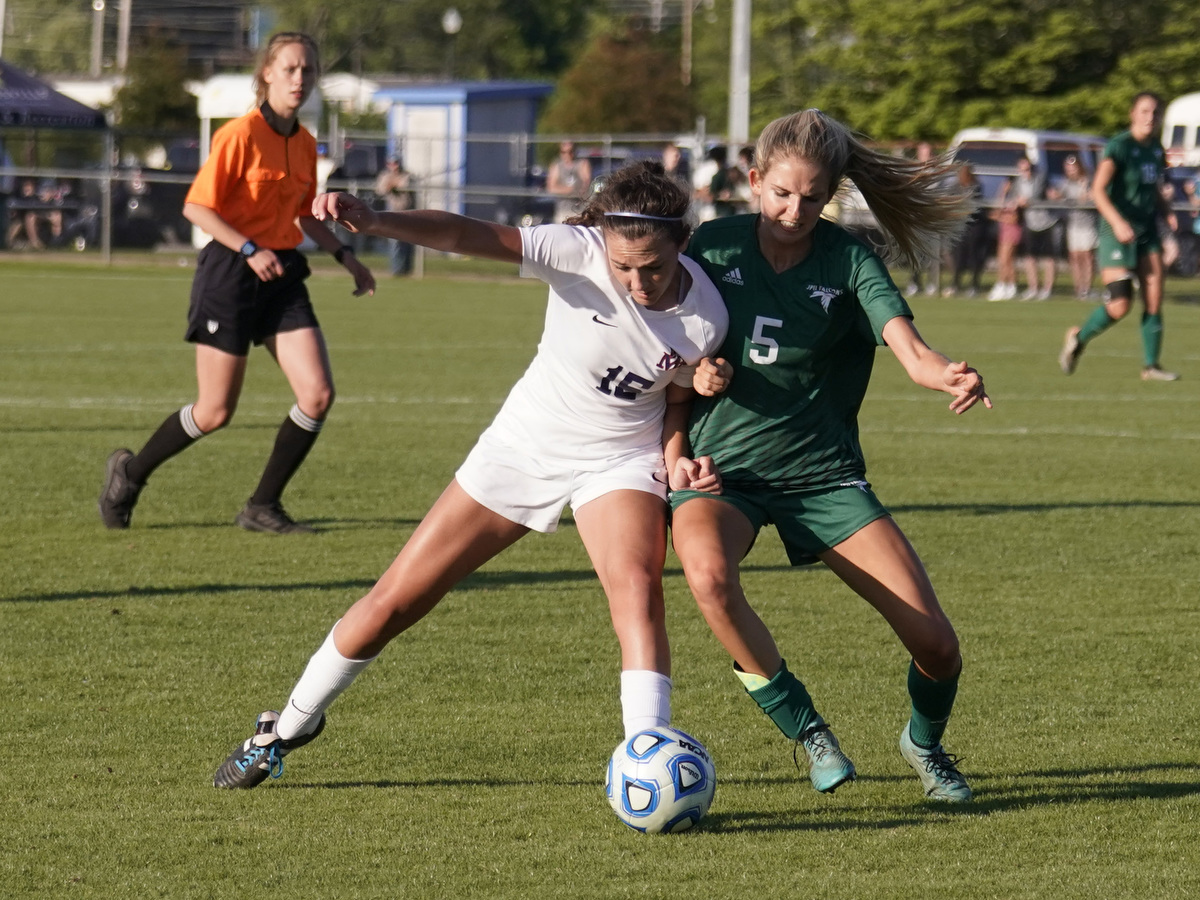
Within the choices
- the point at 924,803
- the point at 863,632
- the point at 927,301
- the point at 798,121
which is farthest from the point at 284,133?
the point at 927,301

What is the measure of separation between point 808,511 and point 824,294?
54cm

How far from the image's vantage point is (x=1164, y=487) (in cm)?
959

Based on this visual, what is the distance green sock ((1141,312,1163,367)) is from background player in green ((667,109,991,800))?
10.3m

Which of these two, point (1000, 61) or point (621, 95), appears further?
point (621, 95)

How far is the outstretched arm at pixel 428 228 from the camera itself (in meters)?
3.88

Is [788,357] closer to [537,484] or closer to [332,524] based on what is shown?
[537,484]

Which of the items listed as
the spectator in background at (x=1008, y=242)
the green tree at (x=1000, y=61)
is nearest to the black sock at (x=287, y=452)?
the spectator in background at (x=1008, y=242)

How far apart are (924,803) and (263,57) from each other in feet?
15.3

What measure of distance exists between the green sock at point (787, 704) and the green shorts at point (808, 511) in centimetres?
31

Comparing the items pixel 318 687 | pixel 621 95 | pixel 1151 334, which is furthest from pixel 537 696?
pixel 621 95

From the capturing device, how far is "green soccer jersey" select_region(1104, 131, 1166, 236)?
13531mm

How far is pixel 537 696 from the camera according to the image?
17.6ft

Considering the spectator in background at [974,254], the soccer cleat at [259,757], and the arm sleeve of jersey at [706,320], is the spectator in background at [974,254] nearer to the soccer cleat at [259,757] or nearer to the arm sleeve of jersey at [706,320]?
the arm sleeve of jersey at [706,320]

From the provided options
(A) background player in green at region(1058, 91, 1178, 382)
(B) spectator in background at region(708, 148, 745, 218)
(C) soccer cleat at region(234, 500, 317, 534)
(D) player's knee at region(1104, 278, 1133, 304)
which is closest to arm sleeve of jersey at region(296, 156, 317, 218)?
(C) soccer cleat at region(234, 500, 317, 534)
